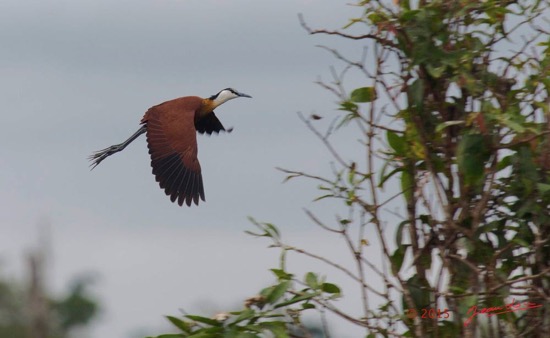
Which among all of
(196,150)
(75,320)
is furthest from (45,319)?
(75,320)

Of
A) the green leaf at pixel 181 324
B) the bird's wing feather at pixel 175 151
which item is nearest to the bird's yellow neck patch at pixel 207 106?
the bird's wing feather at pixel 175 151

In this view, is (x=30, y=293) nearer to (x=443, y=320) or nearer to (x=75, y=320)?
(x=443, y=320)

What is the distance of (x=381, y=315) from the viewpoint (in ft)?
12.7

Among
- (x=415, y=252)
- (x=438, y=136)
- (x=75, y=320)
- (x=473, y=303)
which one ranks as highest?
(x=75, y=320)

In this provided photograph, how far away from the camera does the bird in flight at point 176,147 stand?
7.47 metres

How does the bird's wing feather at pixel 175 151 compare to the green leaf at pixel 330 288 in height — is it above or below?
above

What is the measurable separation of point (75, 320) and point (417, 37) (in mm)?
25955

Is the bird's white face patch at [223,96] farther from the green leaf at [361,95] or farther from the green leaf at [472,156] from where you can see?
the green leaf at [472,156]

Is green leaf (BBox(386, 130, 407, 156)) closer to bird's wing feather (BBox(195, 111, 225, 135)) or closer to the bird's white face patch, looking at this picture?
bird's wing feather (BBox(195, 111, 225, 135))

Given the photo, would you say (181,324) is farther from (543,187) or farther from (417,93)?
(543,187)

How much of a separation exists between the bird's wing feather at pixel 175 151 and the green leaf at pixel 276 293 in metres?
3.70

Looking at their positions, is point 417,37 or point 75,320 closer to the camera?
point 417,37

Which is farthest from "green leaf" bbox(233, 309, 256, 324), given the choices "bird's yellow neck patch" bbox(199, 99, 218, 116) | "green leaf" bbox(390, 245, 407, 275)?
"bird's yellow neck patch" bbox(199, 99, 218, 116)

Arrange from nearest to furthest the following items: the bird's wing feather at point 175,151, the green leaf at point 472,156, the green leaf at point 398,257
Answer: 1. the green leaf at point 472,156
2. the green leaf at point 398,257
3. the bird's wing feather at point 175,151
